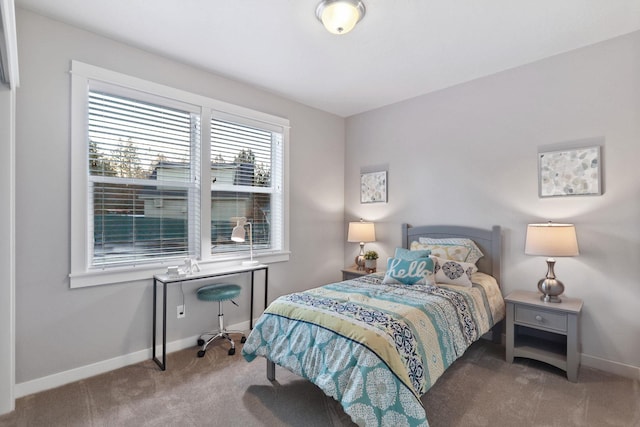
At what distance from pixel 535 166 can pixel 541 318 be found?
1.36m

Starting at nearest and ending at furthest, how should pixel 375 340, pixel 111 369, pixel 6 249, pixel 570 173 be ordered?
pixel 375 340
pixel 6 249
pixel 111 369
pixel 570 173

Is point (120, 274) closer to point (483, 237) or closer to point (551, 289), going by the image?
point (483, 237)

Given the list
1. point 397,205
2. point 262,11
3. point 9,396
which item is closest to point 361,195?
point 397,205

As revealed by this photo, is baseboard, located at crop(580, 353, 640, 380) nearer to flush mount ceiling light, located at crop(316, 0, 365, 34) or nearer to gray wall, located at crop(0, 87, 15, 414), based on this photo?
flush mount ceiling light, located at crop(316, 0, 365, 34)

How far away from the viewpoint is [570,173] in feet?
8.98

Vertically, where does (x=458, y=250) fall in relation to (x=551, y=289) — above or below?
above

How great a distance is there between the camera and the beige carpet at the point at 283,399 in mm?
1948

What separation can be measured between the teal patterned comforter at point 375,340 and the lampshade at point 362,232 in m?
1.30

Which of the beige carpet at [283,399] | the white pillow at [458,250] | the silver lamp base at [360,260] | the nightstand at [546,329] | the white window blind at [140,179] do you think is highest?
the white window blind at [140,179]

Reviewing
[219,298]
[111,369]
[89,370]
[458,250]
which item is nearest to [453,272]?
[458,250]

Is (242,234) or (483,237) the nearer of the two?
(242,234)

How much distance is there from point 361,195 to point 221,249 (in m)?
2.01

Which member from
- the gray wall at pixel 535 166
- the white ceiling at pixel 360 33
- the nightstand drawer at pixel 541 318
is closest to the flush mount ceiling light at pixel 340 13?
the white ceiling at pixel 360 33

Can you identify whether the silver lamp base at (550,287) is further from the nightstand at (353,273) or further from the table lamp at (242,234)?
the table lamp at (242,234)
